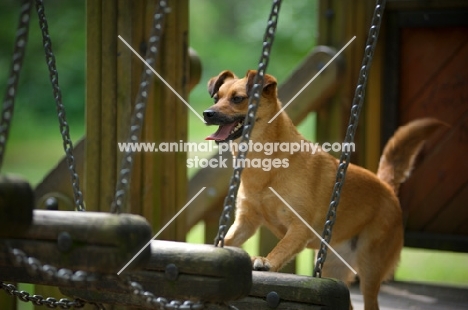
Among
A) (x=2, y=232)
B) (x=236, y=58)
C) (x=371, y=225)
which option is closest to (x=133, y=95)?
(x=371, y=225)

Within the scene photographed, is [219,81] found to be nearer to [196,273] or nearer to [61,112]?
[61,112]

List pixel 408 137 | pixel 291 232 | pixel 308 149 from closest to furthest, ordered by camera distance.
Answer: pixel 291 232, pixel 308 149, pixel 408 137

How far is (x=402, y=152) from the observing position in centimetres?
485

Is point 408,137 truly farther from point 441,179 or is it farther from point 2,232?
point 2,232

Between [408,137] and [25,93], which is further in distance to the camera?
[25,93]

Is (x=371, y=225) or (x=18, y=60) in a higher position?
(x=18, y=60)

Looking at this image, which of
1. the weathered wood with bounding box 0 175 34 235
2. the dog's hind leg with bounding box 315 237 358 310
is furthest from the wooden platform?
the weathered wood with bounding box 0 175 34 235

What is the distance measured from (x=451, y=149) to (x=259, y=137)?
2.51 metres

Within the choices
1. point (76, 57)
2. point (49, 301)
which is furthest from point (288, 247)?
point (76, 57)

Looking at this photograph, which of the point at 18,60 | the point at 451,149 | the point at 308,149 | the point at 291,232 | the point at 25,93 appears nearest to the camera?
the point at 18,60

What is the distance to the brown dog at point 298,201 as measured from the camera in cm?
386

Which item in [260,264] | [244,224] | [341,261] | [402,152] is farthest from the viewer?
[402,152]

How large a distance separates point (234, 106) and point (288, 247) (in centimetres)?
75

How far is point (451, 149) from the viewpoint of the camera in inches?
239
